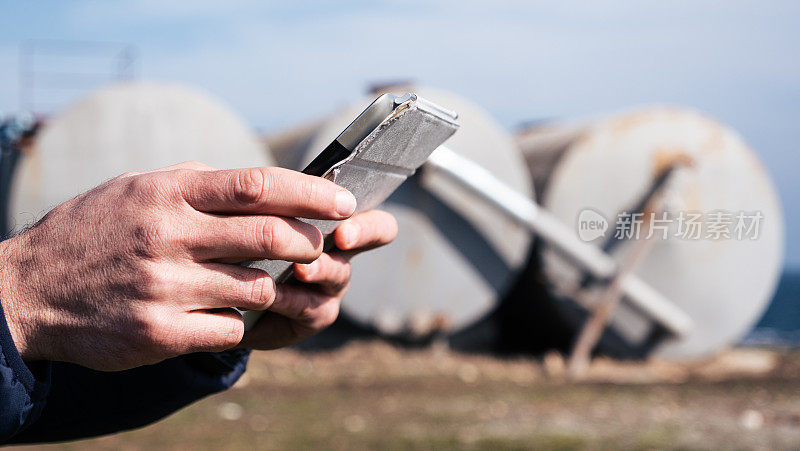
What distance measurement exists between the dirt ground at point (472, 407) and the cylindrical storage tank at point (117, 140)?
1.88 meters

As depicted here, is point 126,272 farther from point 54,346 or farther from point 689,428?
point 689,428

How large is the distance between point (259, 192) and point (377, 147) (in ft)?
0.71

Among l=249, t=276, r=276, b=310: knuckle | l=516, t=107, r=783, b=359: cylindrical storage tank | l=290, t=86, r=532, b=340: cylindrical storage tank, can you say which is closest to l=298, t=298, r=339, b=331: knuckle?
l=249, t=276, r=276, b=310: knuckle

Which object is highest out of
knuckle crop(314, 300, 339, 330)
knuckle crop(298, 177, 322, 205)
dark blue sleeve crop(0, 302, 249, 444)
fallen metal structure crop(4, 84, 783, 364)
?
knuckle crop(298, 177, 322, 205)

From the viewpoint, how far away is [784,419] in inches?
205

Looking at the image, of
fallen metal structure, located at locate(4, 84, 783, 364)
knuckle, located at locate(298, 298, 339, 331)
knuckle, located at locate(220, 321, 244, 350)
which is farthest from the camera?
fallen metal structure, located at locate(4, 84, 783, 364)

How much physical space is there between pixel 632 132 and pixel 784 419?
2808 millimetres

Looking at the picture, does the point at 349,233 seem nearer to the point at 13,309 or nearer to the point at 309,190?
the point at 309,190

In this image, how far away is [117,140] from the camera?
631 cm

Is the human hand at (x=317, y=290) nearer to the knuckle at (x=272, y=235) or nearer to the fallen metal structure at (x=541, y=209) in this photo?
the knuckle at (x=272, y=235)

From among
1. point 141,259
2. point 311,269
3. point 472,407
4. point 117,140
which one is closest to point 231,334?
point 141,259

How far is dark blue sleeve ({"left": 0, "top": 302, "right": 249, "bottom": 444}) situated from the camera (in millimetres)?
1273

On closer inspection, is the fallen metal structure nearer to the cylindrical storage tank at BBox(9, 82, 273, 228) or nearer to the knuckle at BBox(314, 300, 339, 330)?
the cylindrical storage tank at BBox(9, 82, 273, 228)

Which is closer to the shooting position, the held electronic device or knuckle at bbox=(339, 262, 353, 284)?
the held electronic device
